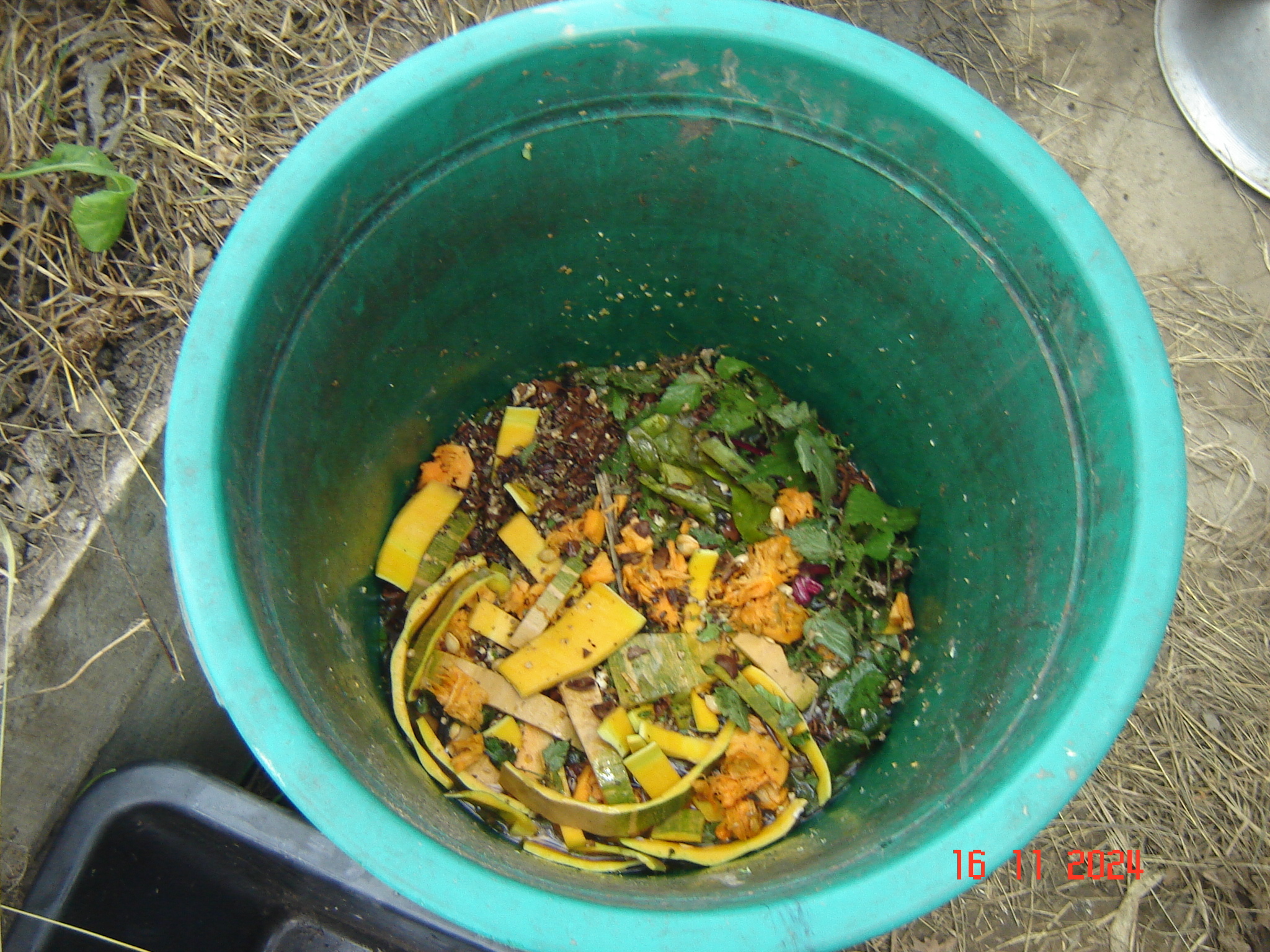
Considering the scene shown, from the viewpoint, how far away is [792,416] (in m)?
1.35

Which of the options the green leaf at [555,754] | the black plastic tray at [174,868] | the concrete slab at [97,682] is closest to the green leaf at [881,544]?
the green leaf at [555,754]

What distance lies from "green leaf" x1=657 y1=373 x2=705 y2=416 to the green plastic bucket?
0.17 meters

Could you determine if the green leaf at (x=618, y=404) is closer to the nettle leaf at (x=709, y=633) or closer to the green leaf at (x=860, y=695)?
the nettle leaf at (x=709, y=633)

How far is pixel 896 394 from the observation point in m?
1.20

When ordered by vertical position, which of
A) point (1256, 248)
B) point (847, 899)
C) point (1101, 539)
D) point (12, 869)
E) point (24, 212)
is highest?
point (1256, 248)

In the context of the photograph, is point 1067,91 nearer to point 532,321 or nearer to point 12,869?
point 532,321

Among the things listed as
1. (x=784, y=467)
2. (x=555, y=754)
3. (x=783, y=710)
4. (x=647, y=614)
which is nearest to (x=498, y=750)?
(x=555, y=754)

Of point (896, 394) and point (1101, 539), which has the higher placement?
point (1101, 539)

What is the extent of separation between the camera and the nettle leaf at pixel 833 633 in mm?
1206

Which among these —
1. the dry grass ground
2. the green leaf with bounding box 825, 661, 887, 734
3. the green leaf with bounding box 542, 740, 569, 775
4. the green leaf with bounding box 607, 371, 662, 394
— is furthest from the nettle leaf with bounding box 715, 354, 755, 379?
the dry grass ground

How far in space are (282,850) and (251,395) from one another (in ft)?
2.13

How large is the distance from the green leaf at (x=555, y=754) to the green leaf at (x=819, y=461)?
57 centimetres

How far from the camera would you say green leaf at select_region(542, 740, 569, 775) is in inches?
46.2

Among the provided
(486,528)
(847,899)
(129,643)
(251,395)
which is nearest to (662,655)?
(486,528)
